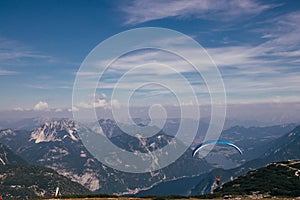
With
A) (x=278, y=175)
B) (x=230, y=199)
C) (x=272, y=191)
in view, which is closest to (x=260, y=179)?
(x=278, y=175)

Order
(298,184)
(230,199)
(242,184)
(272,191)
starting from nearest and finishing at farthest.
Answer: (230,199)
(272,191)
(298,184)
(242,184)

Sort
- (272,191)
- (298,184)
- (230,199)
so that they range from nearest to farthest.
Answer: (230,199), (272,191), (298,184)

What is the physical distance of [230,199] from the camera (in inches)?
3900

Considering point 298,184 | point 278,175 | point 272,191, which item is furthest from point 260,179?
point 272,191

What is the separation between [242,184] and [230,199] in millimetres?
96511

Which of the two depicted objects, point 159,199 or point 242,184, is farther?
point 242,184

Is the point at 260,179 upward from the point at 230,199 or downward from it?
downward

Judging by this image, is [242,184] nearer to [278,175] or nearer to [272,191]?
[278,175]

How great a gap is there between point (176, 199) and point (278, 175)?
122464 mm

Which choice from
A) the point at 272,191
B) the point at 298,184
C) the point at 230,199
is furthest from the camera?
Answer: the point at 298,184

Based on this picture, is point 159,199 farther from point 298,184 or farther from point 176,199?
point 298,184

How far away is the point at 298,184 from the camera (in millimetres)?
156750

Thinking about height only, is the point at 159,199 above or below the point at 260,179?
above

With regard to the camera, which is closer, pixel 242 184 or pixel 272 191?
pixel 272 191
